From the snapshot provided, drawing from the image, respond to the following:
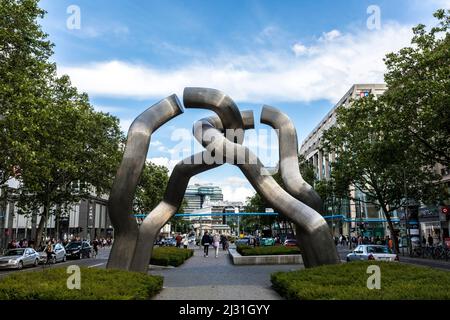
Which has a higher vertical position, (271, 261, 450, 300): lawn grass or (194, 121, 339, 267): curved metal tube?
(194, 121, 339, 267): curved metal tube

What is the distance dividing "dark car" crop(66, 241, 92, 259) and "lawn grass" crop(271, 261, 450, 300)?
29816 millimetres

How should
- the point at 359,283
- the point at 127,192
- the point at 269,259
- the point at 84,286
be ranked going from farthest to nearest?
the point at 269,259
the point at 127,192
the point at 359,283
the point at 84,286

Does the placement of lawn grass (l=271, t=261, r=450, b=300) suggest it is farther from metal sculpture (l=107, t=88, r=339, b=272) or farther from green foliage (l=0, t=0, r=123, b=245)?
green foliage (l=0, t=0, r=123, b=245)

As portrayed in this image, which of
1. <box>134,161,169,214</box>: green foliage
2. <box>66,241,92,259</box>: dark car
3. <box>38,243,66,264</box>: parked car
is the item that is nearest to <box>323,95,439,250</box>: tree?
<box>38,243,66,264</box>: parked car

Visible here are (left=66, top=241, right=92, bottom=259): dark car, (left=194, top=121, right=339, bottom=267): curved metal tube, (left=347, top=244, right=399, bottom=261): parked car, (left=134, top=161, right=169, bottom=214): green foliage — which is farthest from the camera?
(left=134, top=161, right=169, bottom=214): green foliage

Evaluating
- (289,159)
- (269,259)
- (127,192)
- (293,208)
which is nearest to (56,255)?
(269,259)

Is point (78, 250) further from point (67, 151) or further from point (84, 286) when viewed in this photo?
point (84, 286)

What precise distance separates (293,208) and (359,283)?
15.2ft

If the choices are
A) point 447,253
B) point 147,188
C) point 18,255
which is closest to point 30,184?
point 18,255

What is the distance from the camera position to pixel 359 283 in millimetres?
10734

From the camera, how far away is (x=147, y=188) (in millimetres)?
72875

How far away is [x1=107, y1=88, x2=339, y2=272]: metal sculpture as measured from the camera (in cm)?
1466

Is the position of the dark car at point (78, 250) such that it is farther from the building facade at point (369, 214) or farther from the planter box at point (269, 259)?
the building facade at point (369, 214)

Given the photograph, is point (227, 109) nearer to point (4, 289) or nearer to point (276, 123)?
point (276, 123)
